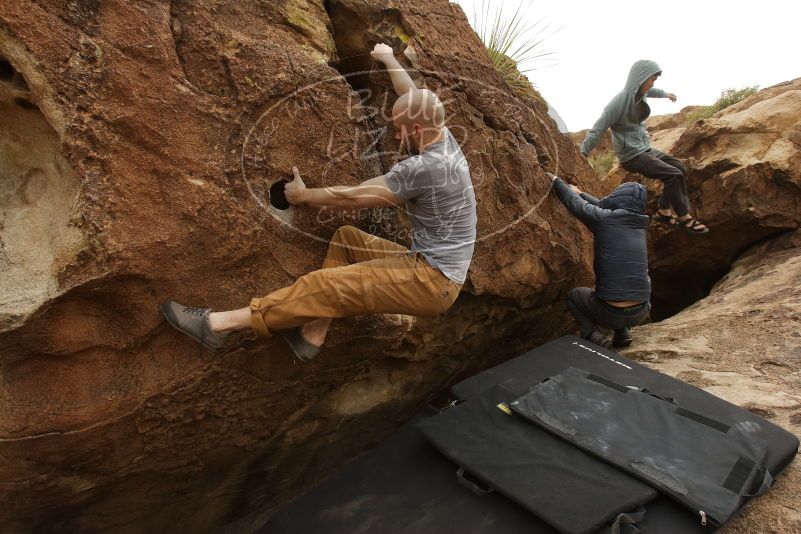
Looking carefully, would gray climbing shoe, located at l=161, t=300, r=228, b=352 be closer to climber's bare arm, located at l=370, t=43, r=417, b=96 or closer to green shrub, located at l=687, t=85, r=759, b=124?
climber's bare arm, located at l=370, t=43, r=417, b=96

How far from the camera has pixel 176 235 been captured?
2176mm

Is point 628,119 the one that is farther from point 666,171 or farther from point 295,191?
point 295,191

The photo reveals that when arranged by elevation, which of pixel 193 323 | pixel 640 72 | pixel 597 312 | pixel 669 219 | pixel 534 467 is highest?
pixel 640 72

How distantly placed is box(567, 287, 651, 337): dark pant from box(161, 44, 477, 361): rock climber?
2.08 m

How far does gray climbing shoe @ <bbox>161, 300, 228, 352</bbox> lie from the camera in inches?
86.2

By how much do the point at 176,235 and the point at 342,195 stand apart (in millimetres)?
781

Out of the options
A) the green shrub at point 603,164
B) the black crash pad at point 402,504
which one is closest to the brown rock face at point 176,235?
the black crash pad at point 402,504

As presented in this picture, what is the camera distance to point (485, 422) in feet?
9.10

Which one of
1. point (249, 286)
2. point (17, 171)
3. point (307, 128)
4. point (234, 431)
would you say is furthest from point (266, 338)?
point (17, 171)

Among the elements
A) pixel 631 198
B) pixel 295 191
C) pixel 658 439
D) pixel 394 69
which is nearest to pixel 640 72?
pixel 631 198

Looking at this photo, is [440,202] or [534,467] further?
[440,202]

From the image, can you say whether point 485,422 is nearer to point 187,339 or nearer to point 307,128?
point 187,339

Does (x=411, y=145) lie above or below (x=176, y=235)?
above

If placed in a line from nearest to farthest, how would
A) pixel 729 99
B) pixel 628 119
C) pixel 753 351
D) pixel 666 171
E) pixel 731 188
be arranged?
pixel 753 351
pixel 628 119
pixel 666 171
pixel 731 188
pixel 729 99
